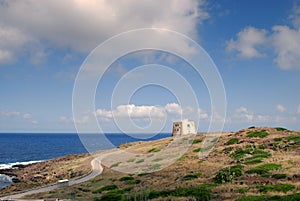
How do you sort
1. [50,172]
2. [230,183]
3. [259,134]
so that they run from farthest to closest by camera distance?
[50,172] < [259,134] < [230,183]

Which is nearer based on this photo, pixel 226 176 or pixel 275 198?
pixel 275 198

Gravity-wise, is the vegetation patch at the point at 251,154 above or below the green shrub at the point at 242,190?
above

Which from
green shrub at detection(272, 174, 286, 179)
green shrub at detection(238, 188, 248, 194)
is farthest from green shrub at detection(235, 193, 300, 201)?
green shrub at detection(272, 174, 286, 179)

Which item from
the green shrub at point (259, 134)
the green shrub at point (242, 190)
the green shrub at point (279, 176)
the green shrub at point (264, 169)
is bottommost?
the green shrub at point (242, 190)

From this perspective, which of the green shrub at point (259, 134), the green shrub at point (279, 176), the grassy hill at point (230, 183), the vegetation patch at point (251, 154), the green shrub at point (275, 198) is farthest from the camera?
the green shrub at point (259, 134)

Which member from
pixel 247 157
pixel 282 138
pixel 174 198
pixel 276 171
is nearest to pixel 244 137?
pixel 282 138

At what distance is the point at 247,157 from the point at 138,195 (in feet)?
60.1

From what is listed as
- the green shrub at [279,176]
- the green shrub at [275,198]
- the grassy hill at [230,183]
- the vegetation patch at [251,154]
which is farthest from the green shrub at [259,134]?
the green shrub at [275,198]

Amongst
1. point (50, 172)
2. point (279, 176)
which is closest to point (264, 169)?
point (279, 176)

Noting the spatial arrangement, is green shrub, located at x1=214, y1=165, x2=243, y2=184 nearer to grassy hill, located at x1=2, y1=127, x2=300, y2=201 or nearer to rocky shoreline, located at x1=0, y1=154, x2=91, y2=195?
grassy hill, located at x1=2, y1=127, x2=300, y2=201

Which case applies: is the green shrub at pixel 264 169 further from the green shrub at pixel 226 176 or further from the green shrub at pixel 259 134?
the green shrub at pixel 259 134

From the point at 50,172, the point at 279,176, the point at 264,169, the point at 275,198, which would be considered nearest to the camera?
the point at 275,198

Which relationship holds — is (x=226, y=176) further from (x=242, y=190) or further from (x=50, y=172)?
(x=50, y=172)

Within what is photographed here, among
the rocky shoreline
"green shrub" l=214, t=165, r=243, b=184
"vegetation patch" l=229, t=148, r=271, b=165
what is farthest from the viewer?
the rocky shoreline
